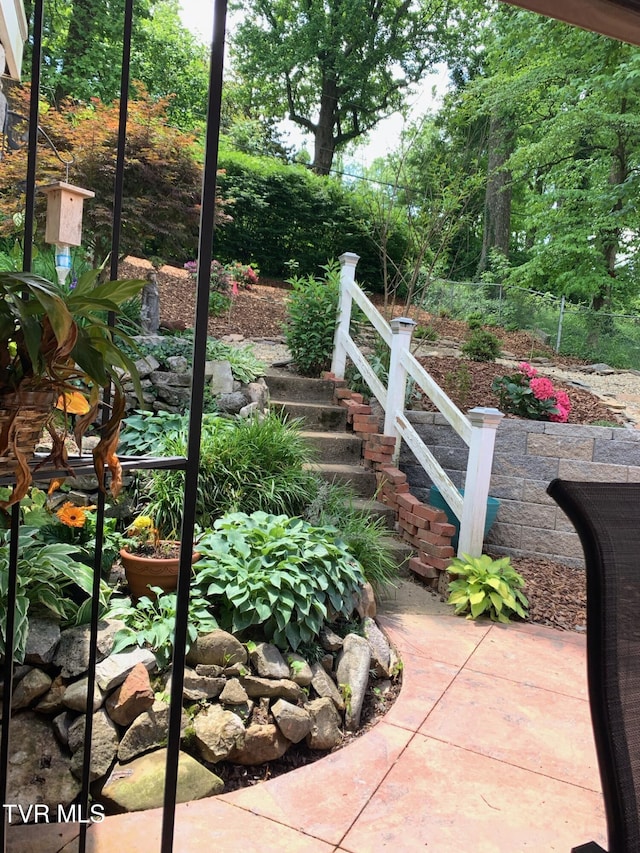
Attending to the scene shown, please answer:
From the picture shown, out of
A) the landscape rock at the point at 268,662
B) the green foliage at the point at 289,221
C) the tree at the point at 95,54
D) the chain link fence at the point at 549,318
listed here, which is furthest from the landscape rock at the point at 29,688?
the tree at the point at 95,54

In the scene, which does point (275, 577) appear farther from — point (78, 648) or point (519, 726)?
point (519, 726)

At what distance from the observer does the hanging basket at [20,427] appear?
31.9 inches

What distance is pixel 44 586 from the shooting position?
2250 mm

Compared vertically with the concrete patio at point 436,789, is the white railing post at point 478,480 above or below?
above

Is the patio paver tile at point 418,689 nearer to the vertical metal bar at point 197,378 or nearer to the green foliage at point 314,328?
the vertical metal bar at point 197,378

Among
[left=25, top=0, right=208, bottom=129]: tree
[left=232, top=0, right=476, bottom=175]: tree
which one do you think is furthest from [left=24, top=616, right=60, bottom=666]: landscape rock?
[left=232, top=0, right=476, bottom=175]: tree

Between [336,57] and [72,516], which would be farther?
[336,57]

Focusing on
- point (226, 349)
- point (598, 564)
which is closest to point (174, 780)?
point (598, 564)

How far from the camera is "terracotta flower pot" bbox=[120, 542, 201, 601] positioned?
2625mm

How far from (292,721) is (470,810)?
603mm

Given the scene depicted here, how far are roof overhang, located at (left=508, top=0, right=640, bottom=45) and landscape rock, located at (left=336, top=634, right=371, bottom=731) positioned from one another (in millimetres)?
2178

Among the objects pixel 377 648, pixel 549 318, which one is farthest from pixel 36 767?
pixel 549 318

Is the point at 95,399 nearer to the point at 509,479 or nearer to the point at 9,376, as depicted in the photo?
the point at 9,376

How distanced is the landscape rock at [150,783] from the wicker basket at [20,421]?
1295 mm
